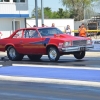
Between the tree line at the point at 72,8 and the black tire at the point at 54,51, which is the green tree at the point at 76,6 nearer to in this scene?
the tree line at the point at 72,8

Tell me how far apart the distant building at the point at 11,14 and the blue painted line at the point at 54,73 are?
3082 centimetres

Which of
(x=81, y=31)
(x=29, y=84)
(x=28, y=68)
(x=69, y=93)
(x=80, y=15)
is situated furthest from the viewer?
(x=80, y=15)

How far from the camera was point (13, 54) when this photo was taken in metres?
20.7

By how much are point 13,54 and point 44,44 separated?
2485 millimetres

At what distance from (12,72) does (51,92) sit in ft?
15.2

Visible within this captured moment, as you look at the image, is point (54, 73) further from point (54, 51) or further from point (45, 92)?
point (54, 51)

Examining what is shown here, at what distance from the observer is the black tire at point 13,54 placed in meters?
20.5

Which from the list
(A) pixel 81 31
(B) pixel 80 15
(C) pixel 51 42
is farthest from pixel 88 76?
(B) pixel 80 15

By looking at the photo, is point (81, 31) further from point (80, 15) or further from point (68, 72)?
point (80, 15)

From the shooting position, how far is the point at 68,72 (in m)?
14.6

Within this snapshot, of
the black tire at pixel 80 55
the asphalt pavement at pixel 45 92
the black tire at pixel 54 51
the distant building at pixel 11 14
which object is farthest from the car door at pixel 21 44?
the distant building at pixel 11 14

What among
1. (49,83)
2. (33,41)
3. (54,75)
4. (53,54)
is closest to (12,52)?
(33,41)

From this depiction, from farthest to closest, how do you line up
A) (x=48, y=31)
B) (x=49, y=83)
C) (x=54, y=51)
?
(x=48, y=31), (x=54, y=51), (x=49, y=83)

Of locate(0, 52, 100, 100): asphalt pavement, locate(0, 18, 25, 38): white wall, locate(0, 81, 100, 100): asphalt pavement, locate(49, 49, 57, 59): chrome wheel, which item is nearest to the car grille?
locate(49, 49, 57, 59): chrome wheel
